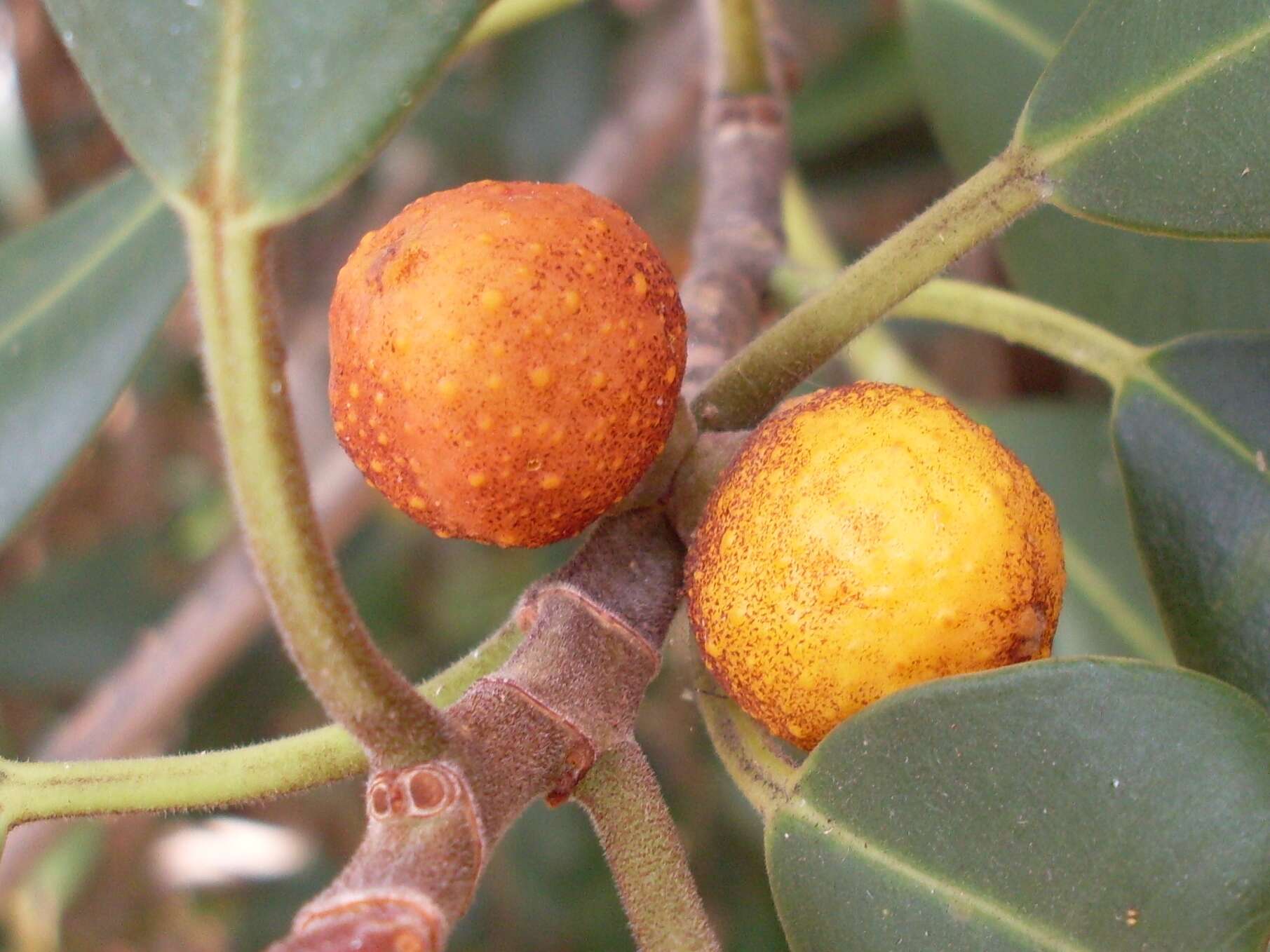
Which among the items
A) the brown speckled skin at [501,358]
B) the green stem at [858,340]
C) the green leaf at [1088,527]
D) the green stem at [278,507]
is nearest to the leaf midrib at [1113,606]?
the green leaf at [1088,527]

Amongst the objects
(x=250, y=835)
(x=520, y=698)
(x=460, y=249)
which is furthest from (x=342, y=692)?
(x=250, y=835)

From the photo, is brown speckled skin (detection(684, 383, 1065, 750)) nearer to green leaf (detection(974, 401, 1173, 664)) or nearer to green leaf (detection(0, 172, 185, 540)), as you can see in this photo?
green leaf (detection(0, 172, 185, 540))

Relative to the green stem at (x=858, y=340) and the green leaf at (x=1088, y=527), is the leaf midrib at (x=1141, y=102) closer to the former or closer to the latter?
the green stem at (x=858, y=340)

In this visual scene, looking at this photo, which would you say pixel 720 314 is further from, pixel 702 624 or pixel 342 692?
pixel 342 692

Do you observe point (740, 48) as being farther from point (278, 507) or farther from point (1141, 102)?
point (278, 507)

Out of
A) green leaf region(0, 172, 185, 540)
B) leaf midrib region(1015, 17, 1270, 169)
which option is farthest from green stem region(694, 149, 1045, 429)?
green leaf region(0, 172, 185, 540)

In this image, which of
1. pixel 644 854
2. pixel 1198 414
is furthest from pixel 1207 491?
pixel 644 854
